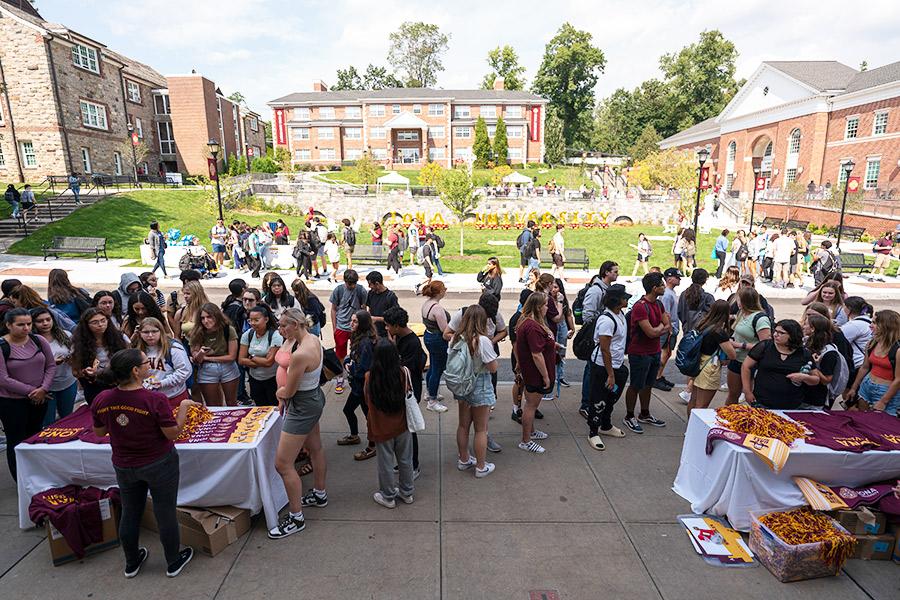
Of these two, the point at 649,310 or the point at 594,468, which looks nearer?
the point at 594,468

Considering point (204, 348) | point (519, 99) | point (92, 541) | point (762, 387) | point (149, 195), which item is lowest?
point (92, 541)

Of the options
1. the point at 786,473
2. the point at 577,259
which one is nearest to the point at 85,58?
the point at 577,259

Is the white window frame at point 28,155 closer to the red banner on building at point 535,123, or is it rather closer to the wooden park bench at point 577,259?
the wooden park bench at point 577,259

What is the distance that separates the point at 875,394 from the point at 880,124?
1723 inches

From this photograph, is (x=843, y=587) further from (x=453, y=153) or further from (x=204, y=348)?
(x=453, y=153)

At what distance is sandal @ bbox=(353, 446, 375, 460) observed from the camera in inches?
235

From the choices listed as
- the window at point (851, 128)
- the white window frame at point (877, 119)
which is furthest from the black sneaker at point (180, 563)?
the window at point (851, 128)

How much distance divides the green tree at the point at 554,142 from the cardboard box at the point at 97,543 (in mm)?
77080

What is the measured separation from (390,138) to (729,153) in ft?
124

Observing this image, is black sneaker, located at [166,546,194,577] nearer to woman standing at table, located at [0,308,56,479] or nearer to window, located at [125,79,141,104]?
woman standing at table, located at [0,308,56,479]

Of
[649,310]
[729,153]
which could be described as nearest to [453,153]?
[729,153]

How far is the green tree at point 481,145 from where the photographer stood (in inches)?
2349

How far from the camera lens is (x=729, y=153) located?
5566 centimetres

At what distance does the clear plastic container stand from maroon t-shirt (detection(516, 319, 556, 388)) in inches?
96.4
